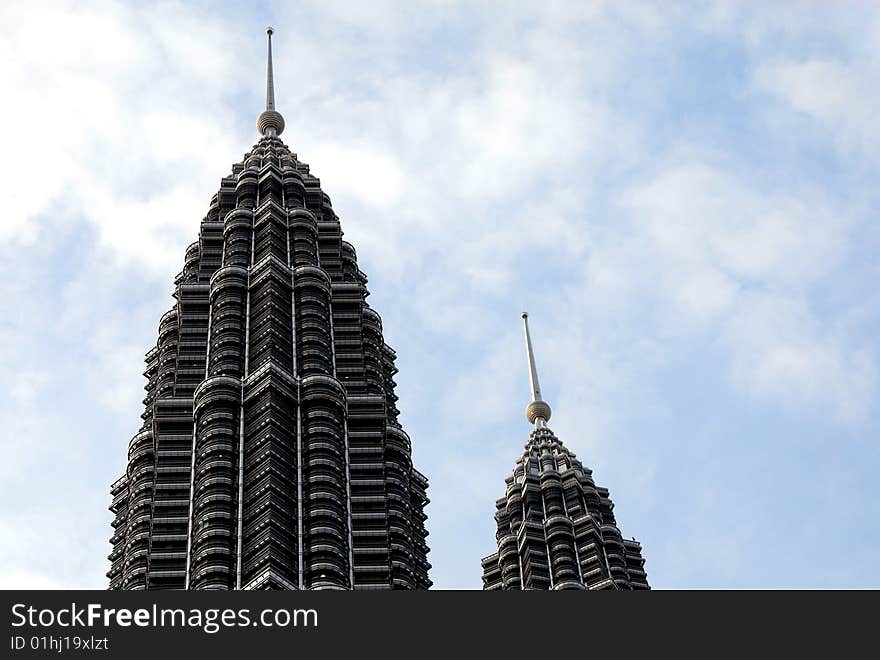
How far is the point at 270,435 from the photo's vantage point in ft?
431

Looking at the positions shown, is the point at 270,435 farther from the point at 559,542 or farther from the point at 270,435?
the point at 559,542

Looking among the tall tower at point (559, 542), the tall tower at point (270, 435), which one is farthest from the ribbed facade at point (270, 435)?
the tall tower at point (559, 542)

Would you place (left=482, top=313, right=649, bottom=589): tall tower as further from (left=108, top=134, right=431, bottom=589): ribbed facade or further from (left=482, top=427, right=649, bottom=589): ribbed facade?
(left=108, top=134, right=431, bottom=589): ribbed facade

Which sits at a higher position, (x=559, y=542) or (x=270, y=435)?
(x=559, y=542)


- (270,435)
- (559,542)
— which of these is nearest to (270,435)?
(270,435)

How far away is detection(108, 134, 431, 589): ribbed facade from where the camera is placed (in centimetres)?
12250

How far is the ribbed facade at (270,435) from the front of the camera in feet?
402

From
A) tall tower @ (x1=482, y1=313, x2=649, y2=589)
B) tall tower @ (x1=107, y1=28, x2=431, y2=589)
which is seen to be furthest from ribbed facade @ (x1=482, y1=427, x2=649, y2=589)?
tall tower @ (x1=107, y1=28, x2=431, y2=589)

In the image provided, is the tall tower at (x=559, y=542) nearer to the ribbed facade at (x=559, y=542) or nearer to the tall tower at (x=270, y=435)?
the ribbed facade at (x=559, y=542)

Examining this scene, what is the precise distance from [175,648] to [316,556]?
7392cm

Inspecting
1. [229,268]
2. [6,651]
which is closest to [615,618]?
[6,651]

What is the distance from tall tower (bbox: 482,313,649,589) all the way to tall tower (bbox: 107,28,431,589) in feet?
93.1

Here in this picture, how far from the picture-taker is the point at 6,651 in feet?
153

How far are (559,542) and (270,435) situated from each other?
6251 centimetres
